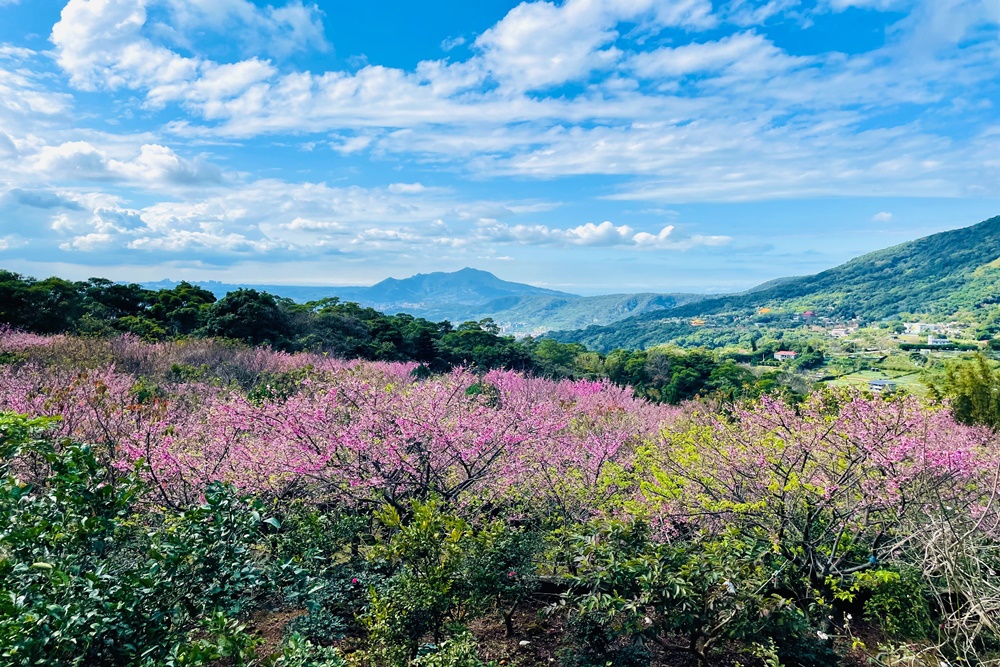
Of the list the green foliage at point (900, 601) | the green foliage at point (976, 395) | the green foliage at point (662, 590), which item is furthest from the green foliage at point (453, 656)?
the green foliage at point (976, 395)

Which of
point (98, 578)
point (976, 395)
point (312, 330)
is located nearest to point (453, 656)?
point (98, 578)

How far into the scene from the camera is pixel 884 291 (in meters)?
149

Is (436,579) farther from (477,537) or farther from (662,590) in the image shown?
(662,590)

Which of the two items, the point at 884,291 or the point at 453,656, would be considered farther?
the point at 884,291

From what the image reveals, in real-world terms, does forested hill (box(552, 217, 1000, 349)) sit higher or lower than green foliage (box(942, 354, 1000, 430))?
higher

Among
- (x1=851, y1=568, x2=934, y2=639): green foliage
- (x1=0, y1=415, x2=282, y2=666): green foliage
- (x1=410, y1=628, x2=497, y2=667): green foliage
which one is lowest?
(x1=851, y1=568, x2=934, y2=639): green foliage

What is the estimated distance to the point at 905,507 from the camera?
5.89m

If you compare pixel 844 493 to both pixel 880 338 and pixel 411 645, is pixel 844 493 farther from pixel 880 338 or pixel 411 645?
pixel 880 338

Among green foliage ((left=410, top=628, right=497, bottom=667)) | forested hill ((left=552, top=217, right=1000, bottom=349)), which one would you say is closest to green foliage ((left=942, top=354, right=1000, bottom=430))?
green foliage ((left=410, top=628, right=497, bottom=667))

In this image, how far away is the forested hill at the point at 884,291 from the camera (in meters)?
129

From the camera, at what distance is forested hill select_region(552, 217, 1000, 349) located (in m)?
129

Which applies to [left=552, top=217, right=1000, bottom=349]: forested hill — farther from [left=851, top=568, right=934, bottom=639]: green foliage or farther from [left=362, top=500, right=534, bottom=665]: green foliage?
[left=362, top=500, right=534, bottom=665]: green foliage

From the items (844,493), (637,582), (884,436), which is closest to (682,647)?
(637,582)

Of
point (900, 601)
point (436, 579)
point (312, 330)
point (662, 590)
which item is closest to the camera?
point (662, 590)
